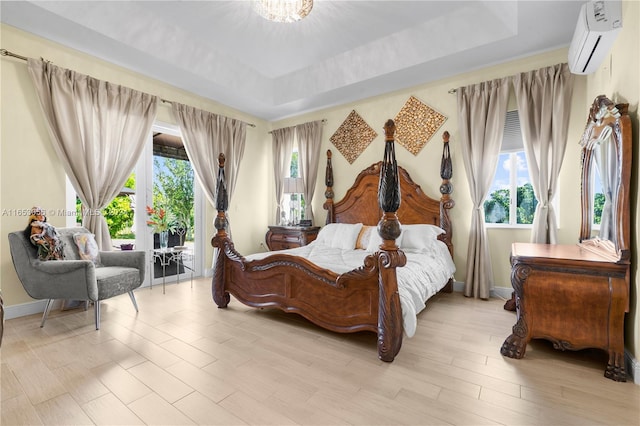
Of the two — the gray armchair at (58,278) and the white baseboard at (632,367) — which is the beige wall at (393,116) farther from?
the gray armchair at (58,278)

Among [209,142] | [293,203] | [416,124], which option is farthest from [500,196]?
[209,142]

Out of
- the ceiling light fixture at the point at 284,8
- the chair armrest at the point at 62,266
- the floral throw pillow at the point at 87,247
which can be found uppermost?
the ceiling light fixture at the point at 284,8

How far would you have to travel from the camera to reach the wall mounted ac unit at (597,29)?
2.16m

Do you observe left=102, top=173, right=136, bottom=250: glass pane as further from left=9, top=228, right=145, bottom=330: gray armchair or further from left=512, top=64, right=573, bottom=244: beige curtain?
left=512, top=64, right=573, bottom=244: beige curtain

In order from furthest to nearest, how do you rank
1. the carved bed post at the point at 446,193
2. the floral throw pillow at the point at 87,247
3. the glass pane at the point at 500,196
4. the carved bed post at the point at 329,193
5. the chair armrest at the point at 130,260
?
the carved bed post at the point at 329,193 → the carved bed post at the point at 446,193 → the glass pane at the point at 500,196 → the chair armrest at the point at 130,260 → the floral throw pillow at the point at 87,247

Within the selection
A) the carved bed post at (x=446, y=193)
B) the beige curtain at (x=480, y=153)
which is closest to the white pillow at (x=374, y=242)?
the carved bed post at (x=446, y=193)

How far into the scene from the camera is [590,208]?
2672mm

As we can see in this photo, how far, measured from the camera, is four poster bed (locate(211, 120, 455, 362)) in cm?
218

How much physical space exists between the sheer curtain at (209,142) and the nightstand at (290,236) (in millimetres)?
734

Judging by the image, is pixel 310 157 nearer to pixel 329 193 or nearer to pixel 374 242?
pixel 329 193

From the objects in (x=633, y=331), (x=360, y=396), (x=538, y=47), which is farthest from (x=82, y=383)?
(x=538, y=47)

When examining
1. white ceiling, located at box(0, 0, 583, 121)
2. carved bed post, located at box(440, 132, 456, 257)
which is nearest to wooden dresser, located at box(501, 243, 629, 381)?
carved bed post, located at box(440, 132, 456, 257)

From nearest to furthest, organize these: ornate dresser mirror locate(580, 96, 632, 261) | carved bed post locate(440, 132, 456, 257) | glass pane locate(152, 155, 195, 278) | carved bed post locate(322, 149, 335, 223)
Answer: ornate dresser mirror locate(580, 96, 632, 261)
carved bed post locate(440, 132, 456, 257)
glass pane locate(152, 155, 195, 278)
carved bed post locate(322, 149, 335, 223)

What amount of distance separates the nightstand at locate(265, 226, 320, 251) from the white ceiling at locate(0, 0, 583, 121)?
2.04 meters
